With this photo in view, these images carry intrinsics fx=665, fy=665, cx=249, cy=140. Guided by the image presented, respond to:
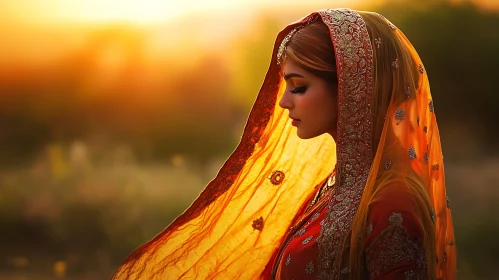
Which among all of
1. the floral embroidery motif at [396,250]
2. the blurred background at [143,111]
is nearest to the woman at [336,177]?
the floral embroidery motif at [396,250]

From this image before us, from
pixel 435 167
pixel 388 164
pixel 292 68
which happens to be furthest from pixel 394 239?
pixel 292 68

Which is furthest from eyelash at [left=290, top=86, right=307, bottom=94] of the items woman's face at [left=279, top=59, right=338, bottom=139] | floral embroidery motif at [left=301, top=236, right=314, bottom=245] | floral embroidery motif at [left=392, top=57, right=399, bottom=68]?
floral embroidery motif at [left=301, top=236, right=314, bottom=245]

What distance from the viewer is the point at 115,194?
246cm

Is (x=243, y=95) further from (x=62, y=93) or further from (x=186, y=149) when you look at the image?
(x=62, y=93)

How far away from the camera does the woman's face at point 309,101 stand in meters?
1.18

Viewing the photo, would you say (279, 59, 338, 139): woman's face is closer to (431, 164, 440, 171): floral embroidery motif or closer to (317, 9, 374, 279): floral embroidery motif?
(317, 9, 374, 279): floral embroidery motif

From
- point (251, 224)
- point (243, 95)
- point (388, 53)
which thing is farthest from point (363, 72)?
point (243, 95)

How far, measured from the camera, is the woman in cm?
107

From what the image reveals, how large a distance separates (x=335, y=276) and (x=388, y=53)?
39 cm

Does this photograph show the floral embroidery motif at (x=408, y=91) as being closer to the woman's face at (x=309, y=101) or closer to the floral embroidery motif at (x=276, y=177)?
the woman's face at (x=309, y=101)

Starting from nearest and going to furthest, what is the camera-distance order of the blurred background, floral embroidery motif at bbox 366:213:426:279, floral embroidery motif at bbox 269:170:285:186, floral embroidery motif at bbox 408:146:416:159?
floral embroidery motif at bbox 366:213:426:279 → floral embroidery motif at bbox 408:146:416:159 → floral embroidery motif at bbox 269:170:285:186 → the blurred background

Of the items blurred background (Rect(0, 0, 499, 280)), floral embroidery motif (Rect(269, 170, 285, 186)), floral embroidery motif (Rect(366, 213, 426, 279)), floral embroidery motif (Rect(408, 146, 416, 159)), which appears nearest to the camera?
floral embroidery motif (Rect(366, 213, 426, 279))

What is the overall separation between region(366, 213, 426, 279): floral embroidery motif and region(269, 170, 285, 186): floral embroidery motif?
1.36 ft

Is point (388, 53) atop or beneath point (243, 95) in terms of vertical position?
beneath
